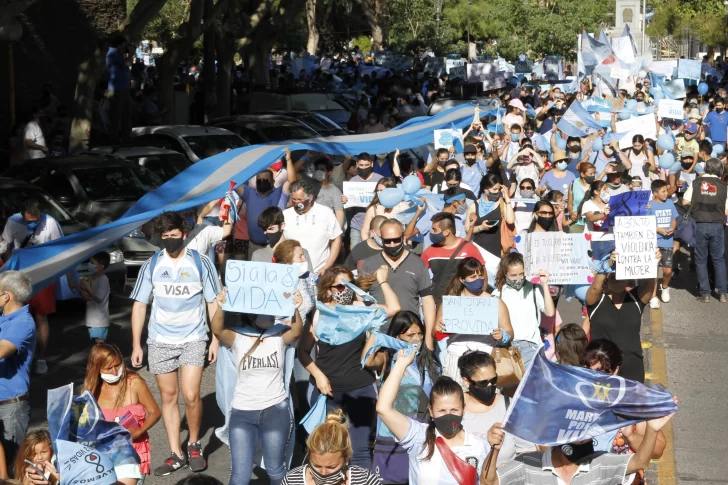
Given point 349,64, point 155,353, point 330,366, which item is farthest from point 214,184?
point 349,64

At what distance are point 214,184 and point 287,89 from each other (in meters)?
21.0

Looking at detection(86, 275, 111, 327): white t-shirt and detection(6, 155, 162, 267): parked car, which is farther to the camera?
detection(6, 155, 162, 267): parked car

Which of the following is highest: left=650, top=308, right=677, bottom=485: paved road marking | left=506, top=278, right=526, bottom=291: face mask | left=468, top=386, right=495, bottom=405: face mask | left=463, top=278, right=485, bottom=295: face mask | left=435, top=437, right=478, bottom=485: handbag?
left=463, top=278, right=485, bottom=295: face mask

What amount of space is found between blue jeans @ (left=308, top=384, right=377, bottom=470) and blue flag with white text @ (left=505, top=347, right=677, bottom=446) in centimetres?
213

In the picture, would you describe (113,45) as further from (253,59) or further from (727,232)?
(253,59)

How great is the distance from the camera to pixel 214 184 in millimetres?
10977

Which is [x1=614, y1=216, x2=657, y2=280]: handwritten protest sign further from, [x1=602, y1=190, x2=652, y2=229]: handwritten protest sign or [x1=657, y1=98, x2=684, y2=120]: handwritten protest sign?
[x1=657, y1=98, x2=684, y2=120]: handwritten protest sign

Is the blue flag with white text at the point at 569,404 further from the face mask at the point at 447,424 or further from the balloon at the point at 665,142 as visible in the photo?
the balloon at the point at 665,142

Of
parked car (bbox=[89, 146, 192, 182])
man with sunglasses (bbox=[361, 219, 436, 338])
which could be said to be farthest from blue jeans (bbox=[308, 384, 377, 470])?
parked car (bbox=[89, 146, 192, 182])

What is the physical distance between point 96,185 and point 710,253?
8.01m

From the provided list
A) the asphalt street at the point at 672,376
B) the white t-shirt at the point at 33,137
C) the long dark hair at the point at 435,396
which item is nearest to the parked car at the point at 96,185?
the asphalt street at the point at 672,376

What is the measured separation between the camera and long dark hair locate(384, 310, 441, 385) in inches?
282

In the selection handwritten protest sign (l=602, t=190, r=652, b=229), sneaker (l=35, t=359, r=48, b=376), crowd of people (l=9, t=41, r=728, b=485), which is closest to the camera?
crowd of people (l=9, t=41, r=728, b=485)

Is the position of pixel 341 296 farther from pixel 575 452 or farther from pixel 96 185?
pixel 96 185
